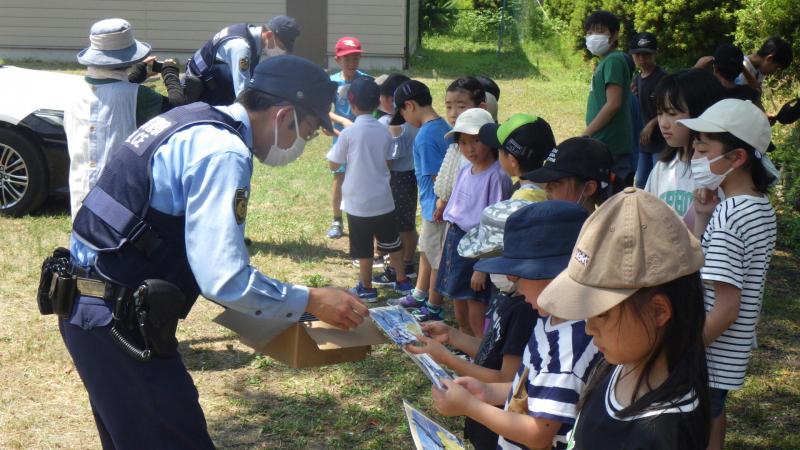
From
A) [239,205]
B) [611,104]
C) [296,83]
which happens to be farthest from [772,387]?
[239,205]

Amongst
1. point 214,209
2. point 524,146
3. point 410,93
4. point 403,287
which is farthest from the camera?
point 403,287

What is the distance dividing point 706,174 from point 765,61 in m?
5.30

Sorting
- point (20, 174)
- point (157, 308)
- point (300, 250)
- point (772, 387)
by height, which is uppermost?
point (157, 308)

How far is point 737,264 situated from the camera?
135 inches

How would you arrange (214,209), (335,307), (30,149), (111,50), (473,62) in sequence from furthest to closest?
(473,62) < (30,149) < (111,50) < (335,307) < (214,209)

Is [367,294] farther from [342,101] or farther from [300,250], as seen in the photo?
[342,101]

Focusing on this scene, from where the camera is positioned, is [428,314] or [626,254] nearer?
[626,254]

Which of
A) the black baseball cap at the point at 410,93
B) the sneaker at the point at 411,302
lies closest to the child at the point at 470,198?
the black baseball cap at the point at 410,93

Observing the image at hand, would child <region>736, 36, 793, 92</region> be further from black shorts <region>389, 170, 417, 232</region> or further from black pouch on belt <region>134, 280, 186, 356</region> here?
black pouch on belt <region>134, 280, 186, 356</region>

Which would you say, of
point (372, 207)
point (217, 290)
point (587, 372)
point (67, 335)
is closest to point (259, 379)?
point (372, 207)

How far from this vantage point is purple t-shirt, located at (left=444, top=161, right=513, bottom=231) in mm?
5406

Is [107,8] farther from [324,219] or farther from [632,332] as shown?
[632,332]

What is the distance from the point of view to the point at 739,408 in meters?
5.12

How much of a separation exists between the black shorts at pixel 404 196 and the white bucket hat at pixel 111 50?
2.37 meters
